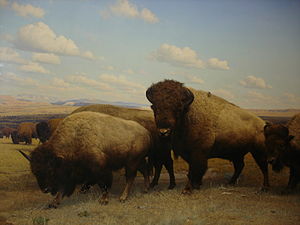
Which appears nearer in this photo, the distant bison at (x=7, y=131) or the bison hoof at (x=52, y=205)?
the bison hoof at (x=52, y=205)

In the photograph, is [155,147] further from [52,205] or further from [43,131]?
[43,131]

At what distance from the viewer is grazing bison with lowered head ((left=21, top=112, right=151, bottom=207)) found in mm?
6227

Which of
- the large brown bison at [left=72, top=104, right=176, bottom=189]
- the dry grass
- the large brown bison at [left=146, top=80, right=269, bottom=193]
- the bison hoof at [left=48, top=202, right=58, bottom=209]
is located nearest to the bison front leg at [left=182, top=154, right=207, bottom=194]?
the large brown bison at [left=146, top=80, right=269, bottom=193]

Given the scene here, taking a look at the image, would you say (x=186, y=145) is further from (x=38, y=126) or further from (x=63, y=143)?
(x=38, y=126)

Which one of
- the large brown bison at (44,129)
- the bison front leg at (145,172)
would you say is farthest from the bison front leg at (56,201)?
the large brown bison at (44,129)

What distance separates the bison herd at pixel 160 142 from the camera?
6395 millimetres

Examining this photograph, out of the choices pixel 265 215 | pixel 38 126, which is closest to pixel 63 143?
pixel 265 215

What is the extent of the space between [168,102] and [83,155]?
2193mm

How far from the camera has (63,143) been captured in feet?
21.1

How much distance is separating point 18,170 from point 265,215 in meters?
6.66

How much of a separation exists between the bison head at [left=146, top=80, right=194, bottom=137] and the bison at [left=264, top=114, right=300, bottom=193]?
2.01 m

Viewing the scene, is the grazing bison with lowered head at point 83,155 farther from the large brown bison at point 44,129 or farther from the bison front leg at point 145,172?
the large brown bison at point 44,129

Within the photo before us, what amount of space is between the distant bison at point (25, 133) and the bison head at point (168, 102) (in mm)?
6374

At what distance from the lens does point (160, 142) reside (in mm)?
8141
